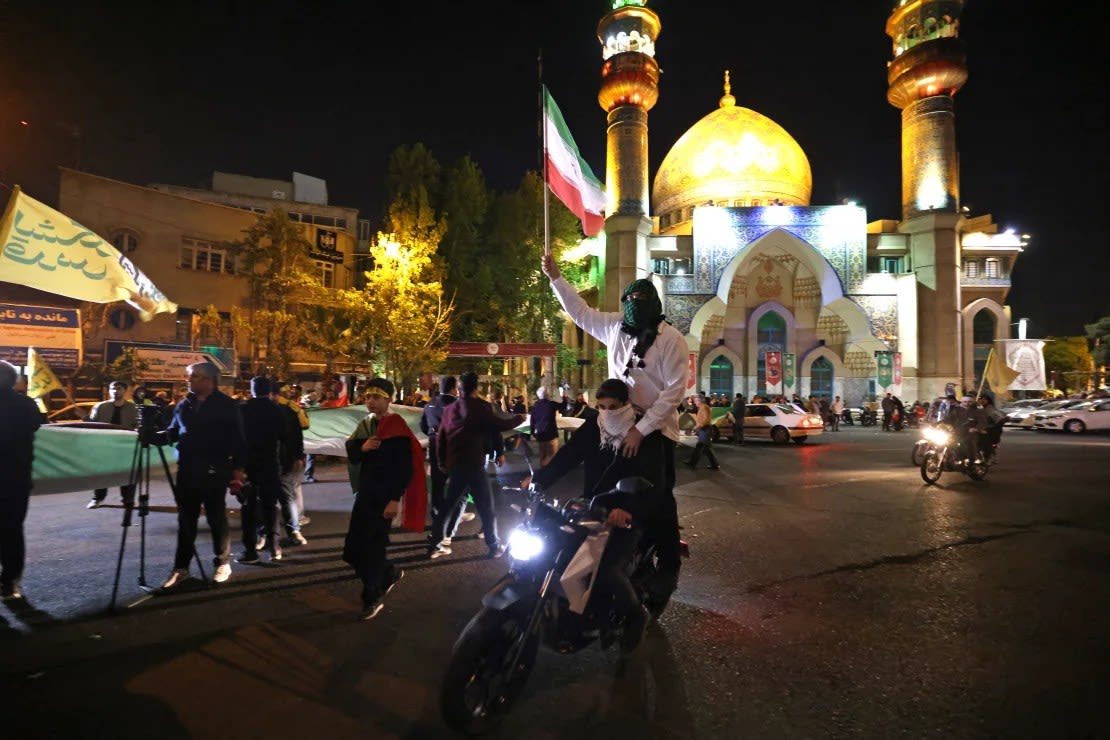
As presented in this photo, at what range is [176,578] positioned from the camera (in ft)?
14.8

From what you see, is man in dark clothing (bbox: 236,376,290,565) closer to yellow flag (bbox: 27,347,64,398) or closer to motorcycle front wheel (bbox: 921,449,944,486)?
yellow flag (bbox: 27,347,64,398)

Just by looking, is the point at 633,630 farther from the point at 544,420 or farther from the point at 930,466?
the point at 930,466

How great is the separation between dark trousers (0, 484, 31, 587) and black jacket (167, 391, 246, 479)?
104 cm

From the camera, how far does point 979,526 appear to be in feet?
21.7

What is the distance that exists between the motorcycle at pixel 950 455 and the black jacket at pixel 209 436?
967 centimetres

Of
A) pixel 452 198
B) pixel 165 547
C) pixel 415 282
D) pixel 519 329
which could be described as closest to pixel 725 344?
pixel 519 329

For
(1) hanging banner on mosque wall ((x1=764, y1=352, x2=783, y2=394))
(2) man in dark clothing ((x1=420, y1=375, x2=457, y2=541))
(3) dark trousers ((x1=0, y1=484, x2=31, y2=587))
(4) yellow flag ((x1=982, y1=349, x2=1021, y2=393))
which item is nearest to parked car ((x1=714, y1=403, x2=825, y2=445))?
(4) yellow flag ((x1=982, y1=349, x2=1021, y2=393))

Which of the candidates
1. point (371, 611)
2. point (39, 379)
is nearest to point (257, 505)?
point (371, 611)

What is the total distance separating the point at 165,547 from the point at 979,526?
8.31 metres

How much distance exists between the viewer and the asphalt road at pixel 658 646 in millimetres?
2705

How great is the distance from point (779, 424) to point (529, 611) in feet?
55.6

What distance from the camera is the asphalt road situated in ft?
8.87

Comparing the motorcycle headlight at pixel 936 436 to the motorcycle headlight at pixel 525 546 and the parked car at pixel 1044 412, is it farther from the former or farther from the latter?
the parked car at pixel 1044 412

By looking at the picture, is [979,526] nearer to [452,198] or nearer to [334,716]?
[334,716]
